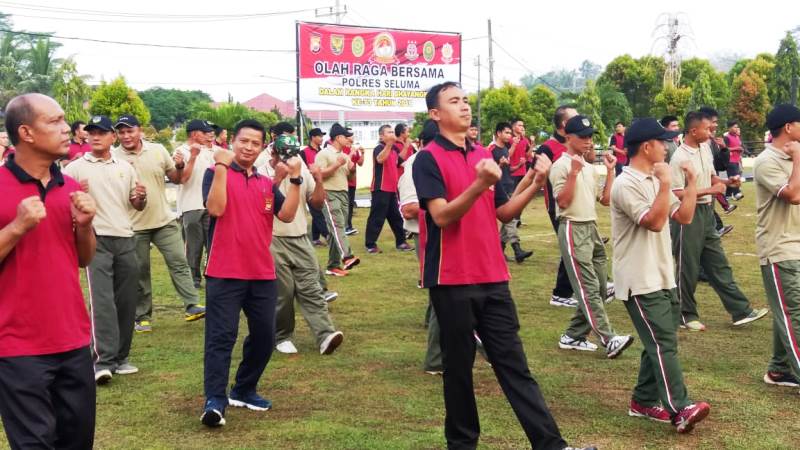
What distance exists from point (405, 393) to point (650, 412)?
182 centimetres

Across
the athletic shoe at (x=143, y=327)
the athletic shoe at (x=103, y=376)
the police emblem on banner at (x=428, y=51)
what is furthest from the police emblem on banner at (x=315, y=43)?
the athletic shoe at (x=103, y=376)

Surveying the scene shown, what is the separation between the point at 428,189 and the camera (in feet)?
14.6

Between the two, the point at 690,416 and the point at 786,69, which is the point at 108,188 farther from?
the point at 786,69

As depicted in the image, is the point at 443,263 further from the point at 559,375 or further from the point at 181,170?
the point at 181,170

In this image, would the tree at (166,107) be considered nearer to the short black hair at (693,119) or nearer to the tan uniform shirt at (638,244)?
the short black hair at (693,119)

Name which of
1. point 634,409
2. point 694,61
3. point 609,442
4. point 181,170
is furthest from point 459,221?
point 694,61

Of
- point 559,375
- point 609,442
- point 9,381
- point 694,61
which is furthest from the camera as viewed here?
point 694,61

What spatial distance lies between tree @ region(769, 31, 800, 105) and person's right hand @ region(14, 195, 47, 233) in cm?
5334

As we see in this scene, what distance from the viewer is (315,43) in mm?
23484

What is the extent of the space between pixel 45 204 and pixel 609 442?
3.63m

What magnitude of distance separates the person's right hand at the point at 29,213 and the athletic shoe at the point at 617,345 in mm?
5116

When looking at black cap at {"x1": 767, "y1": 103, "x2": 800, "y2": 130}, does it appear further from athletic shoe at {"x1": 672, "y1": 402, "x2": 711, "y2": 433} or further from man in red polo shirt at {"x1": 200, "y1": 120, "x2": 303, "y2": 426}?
man in red polo shirt at {"x1": 200, "y1": 120, "x2": 303, "y2": 426}

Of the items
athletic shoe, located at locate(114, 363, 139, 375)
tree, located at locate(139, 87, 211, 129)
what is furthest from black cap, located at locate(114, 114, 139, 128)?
tree, located at locate(139, 87, 211, 129)

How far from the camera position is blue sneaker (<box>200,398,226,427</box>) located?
220 inches
